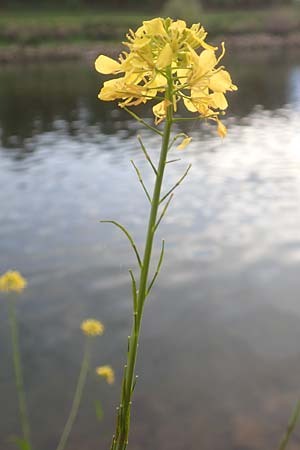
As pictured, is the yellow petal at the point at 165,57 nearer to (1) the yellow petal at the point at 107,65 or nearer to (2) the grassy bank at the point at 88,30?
(1) the yellow petal at the point at 107,65

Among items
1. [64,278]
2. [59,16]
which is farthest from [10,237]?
[59,16]

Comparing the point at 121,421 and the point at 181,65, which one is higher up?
the point at 181,65

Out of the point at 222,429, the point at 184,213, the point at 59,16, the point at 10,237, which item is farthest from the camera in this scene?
the point at 59,16

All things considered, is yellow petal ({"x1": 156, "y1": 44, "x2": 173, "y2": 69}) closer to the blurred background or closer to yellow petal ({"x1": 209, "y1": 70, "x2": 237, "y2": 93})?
yellow petal ({"x1": 209, "y1": 70, "x2": 237, "y2": 93})

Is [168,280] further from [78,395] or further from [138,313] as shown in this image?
[138,313]

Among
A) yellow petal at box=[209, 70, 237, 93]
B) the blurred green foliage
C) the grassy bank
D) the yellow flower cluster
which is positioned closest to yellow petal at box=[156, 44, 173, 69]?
the yellow flower cluster

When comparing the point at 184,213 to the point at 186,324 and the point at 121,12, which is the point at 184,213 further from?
the point at 121,12

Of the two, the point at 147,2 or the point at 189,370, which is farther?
the point at 147,2
